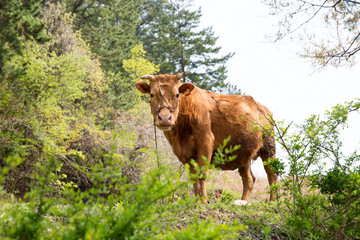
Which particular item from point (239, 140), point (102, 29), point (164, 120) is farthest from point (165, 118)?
point (102, 29)

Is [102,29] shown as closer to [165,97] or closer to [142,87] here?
[142,87]

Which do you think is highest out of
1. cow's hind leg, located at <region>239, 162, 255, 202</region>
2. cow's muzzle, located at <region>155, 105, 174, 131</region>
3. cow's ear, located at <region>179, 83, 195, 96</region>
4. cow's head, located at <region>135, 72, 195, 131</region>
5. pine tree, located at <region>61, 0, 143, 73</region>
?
pine tree, located at <region>61, 0, 143, 73</region>

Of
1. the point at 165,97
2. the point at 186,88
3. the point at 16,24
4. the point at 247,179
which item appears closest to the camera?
the point at 165,97

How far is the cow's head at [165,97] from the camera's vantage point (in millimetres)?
4676

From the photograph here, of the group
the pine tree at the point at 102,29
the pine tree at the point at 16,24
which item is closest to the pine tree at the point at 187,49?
the pine tree at the point at 102,29

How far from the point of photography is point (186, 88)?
5.25 meters

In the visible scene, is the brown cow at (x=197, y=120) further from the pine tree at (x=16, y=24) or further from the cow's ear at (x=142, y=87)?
the pine tree at (x=16, y=24)

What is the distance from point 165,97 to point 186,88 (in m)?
0.51

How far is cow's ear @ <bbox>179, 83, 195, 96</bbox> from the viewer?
517 cm

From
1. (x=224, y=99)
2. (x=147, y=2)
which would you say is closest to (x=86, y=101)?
(x=224, y=99)

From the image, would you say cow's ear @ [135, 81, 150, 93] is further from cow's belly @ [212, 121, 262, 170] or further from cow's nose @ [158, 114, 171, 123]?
cow's belly @ [212, 121, 262, 170]

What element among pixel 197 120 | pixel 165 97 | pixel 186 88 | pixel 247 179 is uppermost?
pixel 186 88

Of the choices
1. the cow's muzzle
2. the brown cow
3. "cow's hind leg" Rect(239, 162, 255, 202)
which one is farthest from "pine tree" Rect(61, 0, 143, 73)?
the cow's muzzle

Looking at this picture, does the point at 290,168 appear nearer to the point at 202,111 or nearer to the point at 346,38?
the point at 202,111
